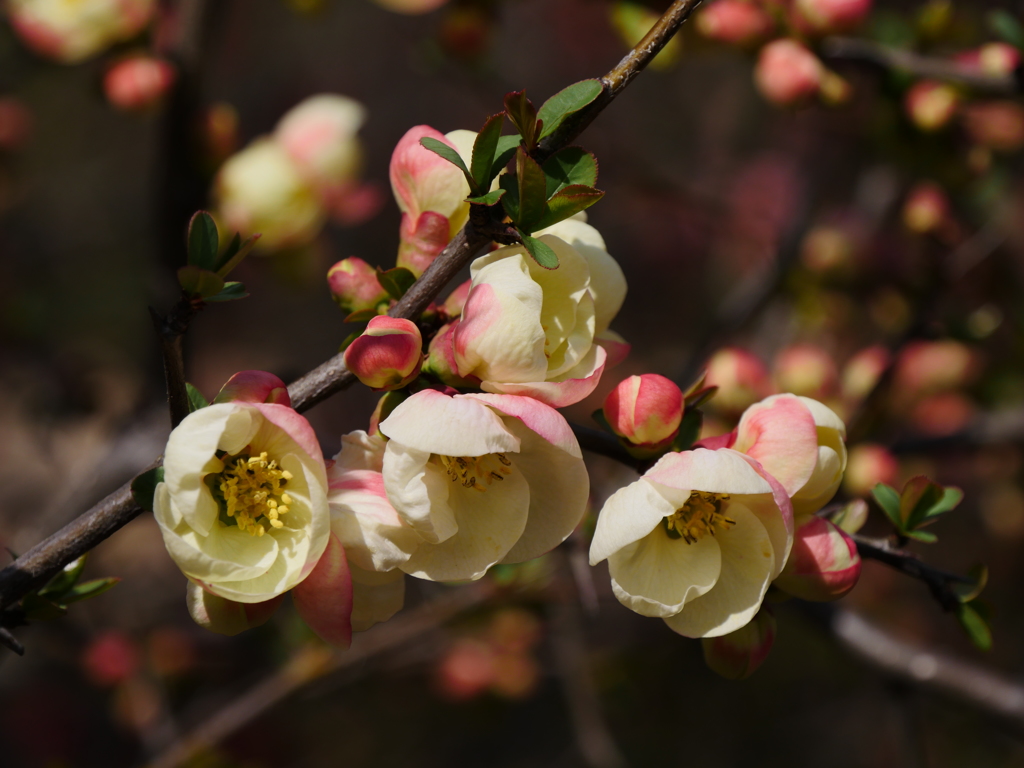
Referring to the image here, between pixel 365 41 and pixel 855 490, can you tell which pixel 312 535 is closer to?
pixel 855 490

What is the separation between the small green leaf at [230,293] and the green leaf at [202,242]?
0.06ft

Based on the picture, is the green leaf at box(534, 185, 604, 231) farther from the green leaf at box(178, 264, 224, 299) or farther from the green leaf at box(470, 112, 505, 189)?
the green leaf at box(178, 264, 224, 299)

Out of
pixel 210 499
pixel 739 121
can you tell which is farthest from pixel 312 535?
pixel 739 121

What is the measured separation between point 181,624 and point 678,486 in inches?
70.0

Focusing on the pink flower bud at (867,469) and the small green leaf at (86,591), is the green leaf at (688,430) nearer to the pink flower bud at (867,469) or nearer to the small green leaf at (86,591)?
the small green leaf at (86,591)

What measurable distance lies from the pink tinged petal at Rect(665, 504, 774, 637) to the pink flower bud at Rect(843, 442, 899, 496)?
610 mm

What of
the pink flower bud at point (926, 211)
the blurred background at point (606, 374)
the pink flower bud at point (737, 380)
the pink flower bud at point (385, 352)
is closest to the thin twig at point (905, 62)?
the blurred background at point (606, 374)

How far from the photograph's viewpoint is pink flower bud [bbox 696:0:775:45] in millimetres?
980

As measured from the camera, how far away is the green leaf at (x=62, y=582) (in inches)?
21.2

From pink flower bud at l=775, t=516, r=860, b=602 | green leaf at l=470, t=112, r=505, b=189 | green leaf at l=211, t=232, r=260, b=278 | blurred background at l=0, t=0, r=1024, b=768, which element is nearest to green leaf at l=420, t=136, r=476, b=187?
green leaf at l=470, t=112, r=505, b=189

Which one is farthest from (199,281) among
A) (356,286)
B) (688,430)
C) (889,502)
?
(889,502)

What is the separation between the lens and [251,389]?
18.5 inches

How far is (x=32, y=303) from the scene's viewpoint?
161cm

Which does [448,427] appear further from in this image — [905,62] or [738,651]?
[905,62]
